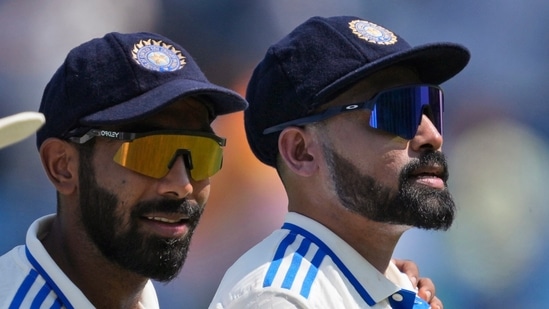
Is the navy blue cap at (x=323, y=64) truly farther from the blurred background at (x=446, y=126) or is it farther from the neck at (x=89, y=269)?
the blurred background at (x=446, y=126)

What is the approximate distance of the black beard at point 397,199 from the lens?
7.82ft

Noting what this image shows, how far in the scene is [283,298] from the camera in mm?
2131

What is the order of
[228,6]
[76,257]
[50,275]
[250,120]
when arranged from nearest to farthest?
[50,275]
[76,257]
[250,120]
[228,6]

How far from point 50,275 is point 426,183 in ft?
3.30

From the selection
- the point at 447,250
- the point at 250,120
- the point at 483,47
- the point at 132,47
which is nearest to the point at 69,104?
the point at 132,47

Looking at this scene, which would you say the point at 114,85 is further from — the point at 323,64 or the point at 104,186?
the point at 323,64

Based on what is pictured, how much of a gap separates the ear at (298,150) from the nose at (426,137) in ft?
0.88

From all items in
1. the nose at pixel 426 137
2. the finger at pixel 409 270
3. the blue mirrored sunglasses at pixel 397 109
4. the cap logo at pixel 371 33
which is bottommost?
the finger at pixel 409 270

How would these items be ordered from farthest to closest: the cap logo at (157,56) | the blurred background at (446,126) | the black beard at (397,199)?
the blurred background at (446,126) < the black beard at (397,199) < the cap logo at (157,56)

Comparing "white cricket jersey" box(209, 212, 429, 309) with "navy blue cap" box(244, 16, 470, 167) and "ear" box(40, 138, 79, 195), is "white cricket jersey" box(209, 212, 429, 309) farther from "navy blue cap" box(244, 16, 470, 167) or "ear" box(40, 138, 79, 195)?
"ear" box(40, 138, 79, 195)

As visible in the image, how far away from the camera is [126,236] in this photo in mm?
2119

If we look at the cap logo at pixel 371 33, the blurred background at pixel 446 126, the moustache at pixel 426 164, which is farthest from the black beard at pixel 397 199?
the blurred background at pixel 446 126

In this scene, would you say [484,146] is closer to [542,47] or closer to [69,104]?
[542,47]

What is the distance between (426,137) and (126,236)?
854 mm
